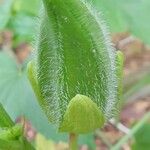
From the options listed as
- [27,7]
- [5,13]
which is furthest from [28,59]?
[27,7]

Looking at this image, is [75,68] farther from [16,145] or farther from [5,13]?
[5,13]

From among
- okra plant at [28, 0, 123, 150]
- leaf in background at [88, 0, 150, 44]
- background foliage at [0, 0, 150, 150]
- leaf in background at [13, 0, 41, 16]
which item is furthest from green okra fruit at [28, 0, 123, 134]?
leaf in background at [13, 0, 41, 16]

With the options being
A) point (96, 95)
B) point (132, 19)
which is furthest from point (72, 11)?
point (132, 19)

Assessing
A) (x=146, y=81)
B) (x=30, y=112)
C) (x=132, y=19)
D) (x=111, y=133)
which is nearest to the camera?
(x=30, y=112)

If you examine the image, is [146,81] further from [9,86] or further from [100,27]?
[100,27]

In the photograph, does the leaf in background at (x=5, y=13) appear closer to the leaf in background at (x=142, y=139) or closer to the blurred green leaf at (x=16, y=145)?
the leaf in background at (x=142, y=139)

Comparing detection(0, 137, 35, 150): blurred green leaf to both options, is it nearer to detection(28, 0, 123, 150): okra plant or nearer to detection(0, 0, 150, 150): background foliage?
detection(28, 0, 123, 150): okra plant

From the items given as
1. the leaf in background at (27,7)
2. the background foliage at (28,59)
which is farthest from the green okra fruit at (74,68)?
the leaf in background at (27,7)
